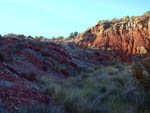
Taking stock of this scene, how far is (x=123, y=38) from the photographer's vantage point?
31.2 m

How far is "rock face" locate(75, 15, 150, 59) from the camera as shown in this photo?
28.6m

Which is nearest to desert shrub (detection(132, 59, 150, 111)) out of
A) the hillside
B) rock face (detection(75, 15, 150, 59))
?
the hillside

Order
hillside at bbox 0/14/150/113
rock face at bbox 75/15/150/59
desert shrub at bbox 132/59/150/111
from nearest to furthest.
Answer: hillside at bbox 0/14/150/113 < desert shrub at bbox 132/59/150/111 < rock face at bbox 75/15/150/59

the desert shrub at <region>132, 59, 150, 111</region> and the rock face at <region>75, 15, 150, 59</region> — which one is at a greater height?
the rock face at <region>75, 15, 150, 59</region>

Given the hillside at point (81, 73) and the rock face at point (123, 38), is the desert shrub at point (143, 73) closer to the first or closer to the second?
the hillside at point (81, 73)

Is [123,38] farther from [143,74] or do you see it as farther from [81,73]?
[143,74]

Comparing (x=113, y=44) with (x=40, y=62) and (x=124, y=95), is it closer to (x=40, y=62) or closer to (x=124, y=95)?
(x=40, y=62)

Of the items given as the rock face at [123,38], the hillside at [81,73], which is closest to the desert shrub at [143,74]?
the hillside at [81,73]

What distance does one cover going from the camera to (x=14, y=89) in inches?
198

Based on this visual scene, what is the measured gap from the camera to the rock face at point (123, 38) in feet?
94.0

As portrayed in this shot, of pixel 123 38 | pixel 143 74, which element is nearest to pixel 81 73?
pixel 143 74

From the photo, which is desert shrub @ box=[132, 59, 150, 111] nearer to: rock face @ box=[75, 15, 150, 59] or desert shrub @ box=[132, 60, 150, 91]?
desert shrub @ box=[132, 60, 150, 91]

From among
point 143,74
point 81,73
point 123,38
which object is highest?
point 123,38

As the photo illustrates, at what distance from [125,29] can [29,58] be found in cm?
2309
